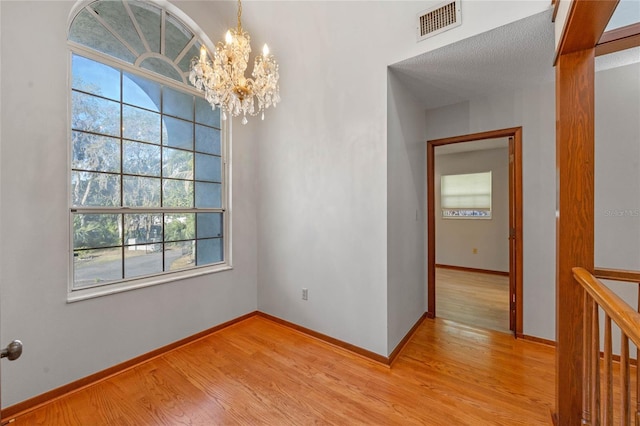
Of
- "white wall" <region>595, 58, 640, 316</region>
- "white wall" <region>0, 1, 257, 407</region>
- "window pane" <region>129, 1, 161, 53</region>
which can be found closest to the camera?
"white wall" <region>0, 1, 257, 407</region>

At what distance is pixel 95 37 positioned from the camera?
2.21 meters

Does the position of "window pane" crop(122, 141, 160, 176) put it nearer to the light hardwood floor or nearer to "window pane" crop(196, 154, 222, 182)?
"window pane" crop(196, 154, 222, 182)

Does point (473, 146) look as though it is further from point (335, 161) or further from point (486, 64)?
point (335, 161)

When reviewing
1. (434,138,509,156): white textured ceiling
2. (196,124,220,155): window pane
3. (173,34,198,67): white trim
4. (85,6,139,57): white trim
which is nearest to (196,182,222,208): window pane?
(196,124,220,155): window pane

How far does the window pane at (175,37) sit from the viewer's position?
2.69 meters

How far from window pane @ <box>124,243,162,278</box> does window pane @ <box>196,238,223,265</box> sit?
39 centimetres

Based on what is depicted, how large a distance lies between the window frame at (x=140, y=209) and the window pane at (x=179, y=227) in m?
0.08

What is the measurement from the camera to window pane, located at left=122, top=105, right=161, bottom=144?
2369mm

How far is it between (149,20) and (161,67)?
0.41 metres

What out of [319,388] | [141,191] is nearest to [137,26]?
[141,191]

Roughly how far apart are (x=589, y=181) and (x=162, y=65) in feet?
11.3

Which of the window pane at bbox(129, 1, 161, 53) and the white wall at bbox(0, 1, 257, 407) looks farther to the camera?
the window pane at bbox(129, 1, 161, 53)

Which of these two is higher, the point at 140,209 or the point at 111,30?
the point at 111,30

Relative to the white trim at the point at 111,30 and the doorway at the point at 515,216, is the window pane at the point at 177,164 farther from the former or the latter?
the doorway at the point at 515,216
